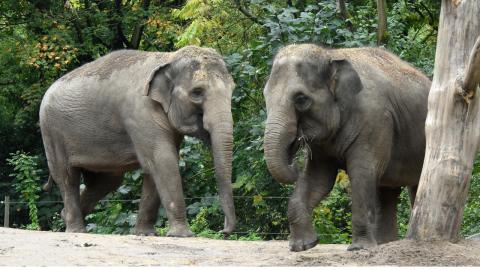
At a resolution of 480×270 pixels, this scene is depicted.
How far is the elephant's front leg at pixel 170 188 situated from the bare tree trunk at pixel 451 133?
371 cm

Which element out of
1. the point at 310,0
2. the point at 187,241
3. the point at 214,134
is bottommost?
the point at 187,241

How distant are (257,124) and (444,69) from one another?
19.4 ft

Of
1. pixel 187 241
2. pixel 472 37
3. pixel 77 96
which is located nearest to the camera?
pixel 472 37

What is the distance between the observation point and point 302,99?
11.0 m

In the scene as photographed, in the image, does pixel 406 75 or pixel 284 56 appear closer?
pixel 284 56

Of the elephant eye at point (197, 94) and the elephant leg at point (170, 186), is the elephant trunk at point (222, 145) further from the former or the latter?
the elephant leg at point (170, 186)

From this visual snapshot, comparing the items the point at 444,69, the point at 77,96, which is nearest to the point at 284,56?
the point at 444,69

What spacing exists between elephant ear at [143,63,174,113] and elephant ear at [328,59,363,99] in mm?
2759

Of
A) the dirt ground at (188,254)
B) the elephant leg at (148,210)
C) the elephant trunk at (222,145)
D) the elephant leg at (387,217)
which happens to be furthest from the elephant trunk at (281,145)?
the elephant leg at (148,210)

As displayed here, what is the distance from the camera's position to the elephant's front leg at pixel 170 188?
13.1m

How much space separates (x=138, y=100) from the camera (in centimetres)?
1370

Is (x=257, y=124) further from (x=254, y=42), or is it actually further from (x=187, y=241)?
(x=187, y=241)

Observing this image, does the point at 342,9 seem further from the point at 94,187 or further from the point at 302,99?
the point at 302,99

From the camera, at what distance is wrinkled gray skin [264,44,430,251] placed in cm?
1080
